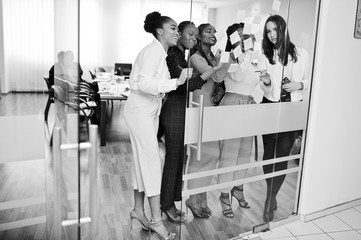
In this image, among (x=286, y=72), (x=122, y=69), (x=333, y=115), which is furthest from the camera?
(x=122, y=69)

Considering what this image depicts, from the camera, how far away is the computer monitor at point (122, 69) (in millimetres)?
3070

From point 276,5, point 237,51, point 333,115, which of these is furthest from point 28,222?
point 333,115

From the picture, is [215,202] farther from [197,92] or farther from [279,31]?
[279,31]

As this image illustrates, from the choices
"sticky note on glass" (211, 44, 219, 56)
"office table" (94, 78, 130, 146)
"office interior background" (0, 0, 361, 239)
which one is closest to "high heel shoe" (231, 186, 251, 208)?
"office interior background" (0, 0, 361, 239)

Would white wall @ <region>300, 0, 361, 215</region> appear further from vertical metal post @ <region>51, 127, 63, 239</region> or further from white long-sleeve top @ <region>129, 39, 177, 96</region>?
vertical metal post @ <region>51, 127, 63, 239</region>

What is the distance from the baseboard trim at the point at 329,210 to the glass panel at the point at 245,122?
5.0 inches

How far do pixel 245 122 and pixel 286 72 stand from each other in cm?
52

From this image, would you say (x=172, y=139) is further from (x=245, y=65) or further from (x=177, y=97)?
(x=245, y=65)

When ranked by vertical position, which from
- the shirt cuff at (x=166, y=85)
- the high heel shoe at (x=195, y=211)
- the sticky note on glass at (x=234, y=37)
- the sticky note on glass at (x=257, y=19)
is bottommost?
the high heel shoe at (x=195, y=211)

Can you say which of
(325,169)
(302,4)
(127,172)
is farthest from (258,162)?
(127,172)

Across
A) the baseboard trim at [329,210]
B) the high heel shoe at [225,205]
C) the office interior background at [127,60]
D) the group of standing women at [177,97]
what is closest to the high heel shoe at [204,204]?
the group of standing women at [177,97]

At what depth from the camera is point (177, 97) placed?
95.8 inches

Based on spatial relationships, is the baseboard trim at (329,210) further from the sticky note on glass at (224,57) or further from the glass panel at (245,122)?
the sticky note on glass at (224,57)

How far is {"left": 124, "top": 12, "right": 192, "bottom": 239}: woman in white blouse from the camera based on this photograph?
2.22m
